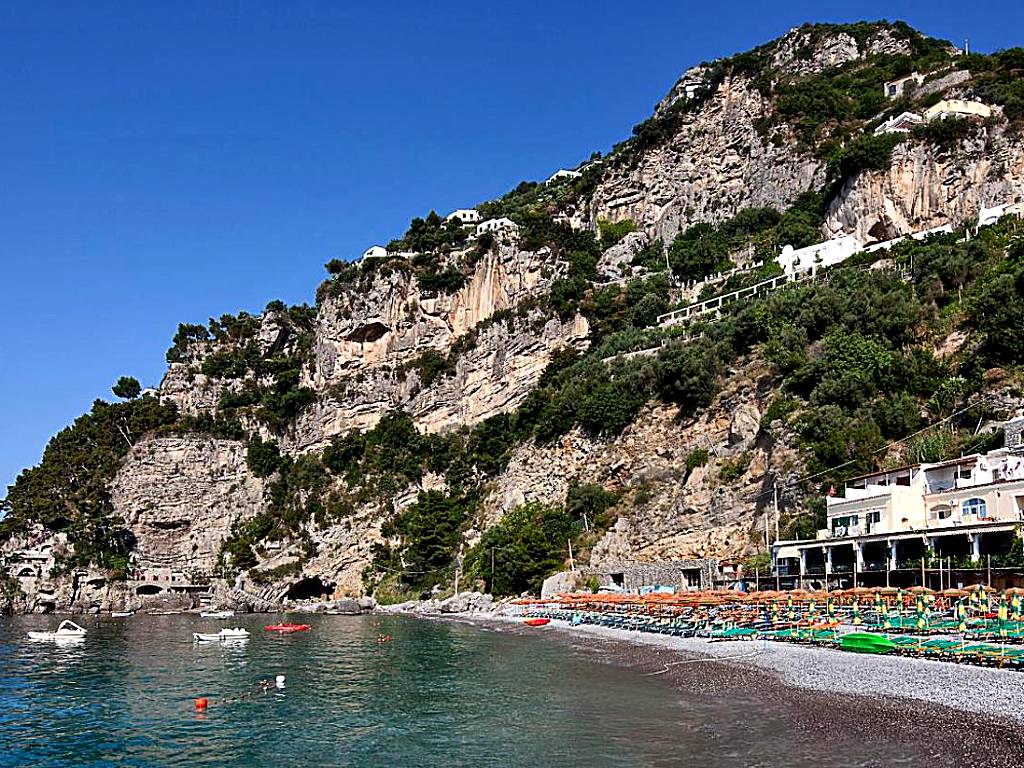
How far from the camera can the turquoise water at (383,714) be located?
55.7 feet

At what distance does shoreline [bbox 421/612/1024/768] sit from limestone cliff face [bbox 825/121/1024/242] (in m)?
42.8

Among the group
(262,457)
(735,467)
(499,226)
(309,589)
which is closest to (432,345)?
(499,226)

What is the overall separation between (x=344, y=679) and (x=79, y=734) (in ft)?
31.2

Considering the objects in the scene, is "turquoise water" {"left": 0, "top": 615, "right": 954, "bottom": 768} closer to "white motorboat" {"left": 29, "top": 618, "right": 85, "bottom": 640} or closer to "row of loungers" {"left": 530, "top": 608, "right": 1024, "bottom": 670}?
"row of loungers" {"left": 530, "top": 608, "right": 1024, "bottom": 670}

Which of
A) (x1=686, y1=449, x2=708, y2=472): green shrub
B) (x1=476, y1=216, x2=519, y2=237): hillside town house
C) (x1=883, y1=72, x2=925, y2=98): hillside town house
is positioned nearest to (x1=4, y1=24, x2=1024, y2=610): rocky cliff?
(x1=476, y1=216, x2=519, y2=237): hillside town house

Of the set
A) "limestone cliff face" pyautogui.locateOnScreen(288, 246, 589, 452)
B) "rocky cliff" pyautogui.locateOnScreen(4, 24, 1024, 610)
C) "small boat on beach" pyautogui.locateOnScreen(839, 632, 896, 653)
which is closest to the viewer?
"small boat on beach" pyautogui.locateOnScreen(839, 632, 896, 653)

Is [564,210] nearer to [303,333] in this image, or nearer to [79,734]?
[303,333]

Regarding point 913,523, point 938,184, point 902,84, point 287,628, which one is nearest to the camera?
point 913,523

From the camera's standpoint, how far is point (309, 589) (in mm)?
79250

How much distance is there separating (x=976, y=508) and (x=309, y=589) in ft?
190

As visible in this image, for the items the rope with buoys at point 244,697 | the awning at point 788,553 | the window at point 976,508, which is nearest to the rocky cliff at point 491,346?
the awning at point 788,553

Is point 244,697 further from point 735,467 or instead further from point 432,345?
point 432,345

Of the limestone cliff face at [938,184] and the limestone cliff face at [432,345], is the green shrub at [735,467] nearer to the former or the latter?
the limestone cliff face at [938,184]

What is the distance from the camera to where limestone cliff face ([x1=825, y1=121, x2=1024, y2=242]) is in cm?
6019
